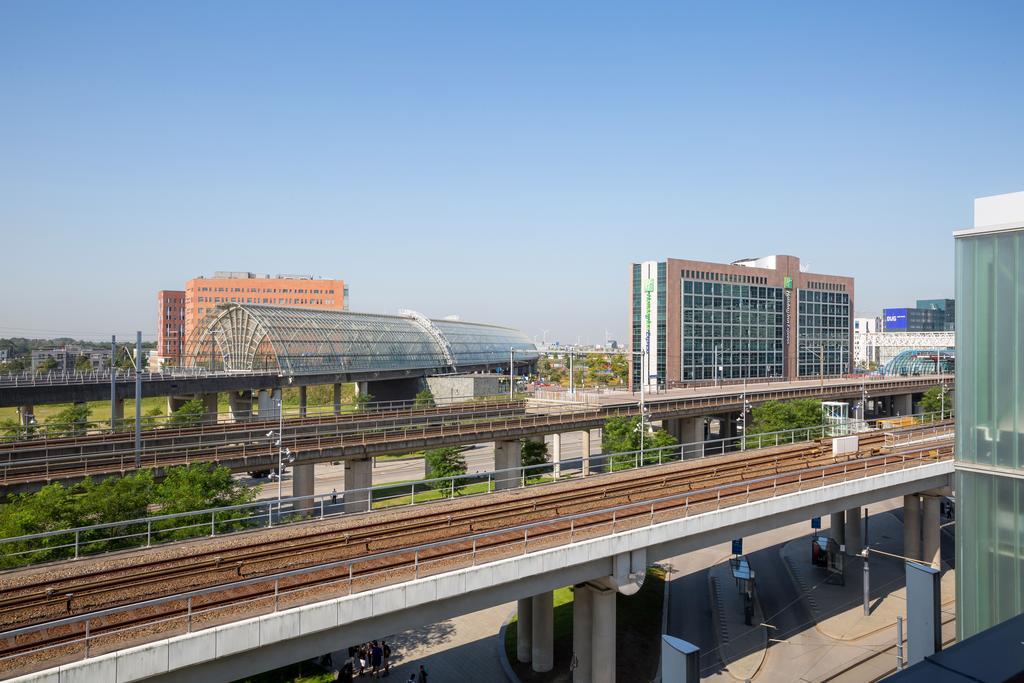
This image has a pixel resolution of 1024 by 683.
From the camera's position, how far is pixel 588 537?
19.6 metres

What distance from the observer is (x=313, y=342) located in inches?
3159

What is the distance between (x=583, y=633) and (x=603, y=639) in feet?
3.13

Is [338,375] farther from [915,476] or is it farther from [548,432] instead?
[915,476]

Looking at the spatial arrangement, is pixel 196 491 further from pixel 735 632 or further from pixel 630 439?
pixel 630 439

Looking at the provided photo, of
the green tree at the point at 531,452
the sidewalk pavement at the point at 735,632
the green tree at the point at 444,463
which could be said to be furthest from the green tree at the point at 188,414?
the sidewalk pavement at the point at 735,632

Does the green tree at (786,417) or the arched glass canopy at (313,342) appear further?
the arched glass canopy at (313,342)

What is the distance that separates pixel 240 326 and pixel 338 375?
1290cm

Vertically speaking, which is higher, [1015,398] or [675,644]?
[1015,398]

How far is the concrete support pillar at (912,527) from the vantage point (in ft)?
110

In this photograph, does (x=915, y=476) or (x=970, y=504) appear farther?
(x=915, y=476)

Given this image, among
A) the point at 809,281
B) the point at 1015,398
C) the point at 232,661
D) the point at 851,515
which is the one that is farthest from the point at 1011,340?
the point at 809,281

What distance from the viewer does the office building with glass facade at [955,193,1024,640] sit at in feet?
42.2

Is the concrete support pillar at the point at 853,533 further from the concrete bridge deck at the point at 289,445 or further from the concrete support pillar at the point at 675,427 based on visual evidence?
the concrete support pillar at the point at 675,427

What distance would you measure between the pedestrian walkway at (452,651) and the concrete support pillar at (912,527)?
67.8 feet
